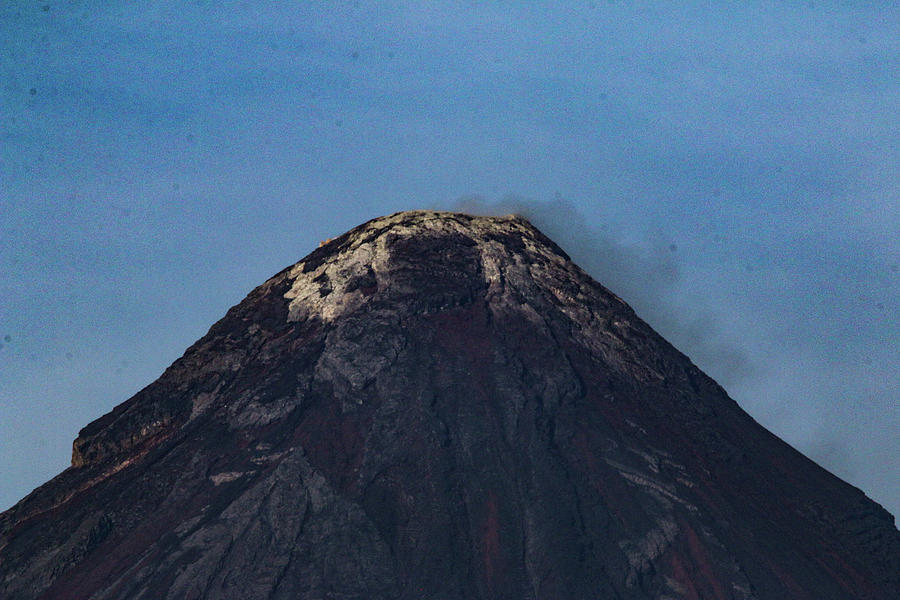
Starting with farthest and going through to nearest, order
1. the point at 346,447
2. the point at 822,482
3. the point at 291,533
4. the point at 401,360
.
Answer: the point at 822,482
the point at 401,360
the point at 346,447
the point at 291,533

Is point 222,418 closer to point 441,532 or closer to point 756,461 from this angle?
point 441,532

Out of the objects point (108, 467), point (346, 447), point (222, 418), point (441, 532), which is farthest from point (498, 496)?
point (108, 467)

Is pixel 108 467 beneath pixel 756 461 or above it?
beneath

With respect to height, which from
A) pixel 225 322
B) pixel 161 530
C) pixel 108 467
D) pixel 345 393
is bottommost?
pixel 161 530

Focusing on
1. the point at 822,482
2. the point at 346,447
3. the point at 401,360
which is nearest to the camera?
the point at 346,447

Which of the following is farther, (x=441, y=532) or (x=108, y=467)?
(x=108, y=467)

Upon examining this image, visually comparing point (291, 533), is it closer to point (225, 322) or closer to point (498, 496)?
point (498, 496)

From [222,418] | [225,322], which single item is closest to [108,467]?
[222,418]
